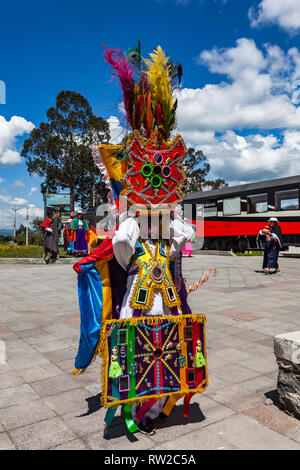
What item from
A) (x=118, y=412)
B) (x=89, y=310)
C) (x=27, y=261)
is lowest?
(x=118, y=412)

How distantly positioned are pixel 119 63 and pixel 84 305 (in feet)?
6.58

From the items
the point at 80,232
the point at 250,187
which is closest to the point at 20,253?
the point at 80,232

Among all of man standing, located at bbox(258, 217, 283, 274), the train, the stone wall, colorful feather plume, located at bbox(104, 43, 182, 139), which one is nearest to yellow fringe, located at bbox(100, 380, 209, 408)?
the stone wall

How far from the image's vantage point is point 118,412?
323cm

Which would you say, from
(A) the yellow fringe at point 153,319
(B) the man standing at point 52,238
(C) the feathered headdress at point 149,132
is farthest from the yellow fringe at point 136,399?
(B) the man standing at point 52,238

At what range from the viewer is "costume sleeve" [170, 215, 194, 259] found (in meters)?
3.11

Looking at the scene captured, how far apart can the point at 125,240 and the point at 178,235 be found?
1.72 ft

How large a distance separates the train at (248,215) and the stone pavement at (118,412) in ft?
54.8

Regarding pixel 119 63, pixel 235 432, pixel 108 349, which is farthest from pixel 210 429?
pixel 119 63

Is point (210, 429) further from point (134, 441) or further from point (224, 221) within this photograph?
point (224, 221)

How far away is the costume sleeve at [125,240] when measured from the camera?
285cm

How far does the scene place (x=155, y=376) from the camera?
286 centimetres

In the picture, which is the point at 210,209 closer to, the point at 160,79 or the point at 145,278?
the point at 160,79

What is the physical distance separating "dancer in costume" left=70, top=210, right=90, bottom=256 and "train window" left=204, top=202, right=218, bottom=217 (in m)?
17.8
